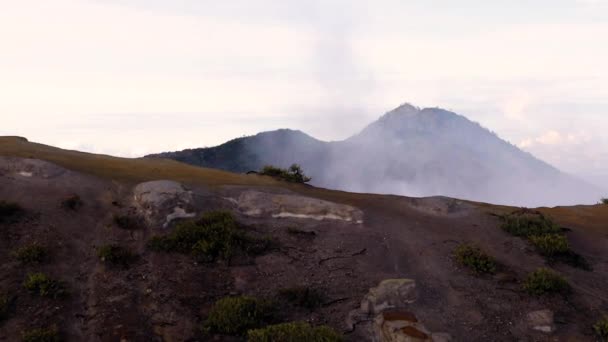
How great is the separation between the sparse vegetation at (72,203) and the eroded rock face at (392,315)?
11.7m

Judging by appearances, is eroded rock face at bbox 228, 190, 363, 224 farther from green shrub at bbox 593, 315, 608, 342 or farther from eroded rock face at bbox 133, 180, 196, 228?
green shrub at bbox 593, 315, 608, 342

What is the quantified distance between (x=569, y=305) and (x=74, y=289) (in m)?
16.1

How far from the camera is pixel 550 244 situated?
20.5 m

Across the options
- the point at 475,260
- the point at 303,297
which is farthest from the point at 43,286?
the point at 475,260

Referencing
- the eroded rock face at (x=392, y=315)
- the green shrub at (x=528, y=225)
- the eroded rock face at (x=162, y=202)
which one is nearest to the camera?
the eroded rock face at (x=392, y=315)

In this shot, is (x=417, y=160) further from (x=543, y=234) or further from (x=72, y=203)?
(x=72, y=203)

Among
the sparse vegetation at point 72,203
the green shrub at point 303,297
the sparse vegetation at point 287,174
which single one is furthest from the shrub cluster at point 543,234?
the sparse vegetation at point 72,203

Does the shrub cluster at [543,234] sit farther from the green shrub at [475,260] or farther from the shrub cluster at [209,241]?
the shrub cluster at [209,241]

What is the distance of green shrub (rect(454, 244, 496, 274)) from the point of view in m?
18.6

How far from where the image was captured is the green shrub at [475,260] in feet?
61.1

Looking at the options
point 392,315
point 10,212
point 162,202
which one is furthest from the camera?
point 162,202

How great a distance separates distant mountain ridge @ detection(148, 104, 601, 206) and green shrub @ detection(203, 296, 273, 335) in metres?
99.7

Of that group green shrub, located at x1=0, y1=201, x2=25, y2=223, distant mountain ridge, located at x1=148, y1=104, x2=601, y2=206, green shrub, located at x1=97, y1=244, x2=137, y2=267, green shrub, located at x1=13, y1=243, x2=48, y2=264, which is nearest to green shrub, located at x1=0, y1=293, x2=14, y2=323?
green shrub, located at x1=13, y1=243, x2=48, y2=264

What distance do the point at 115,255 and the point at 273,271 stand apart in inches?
216
